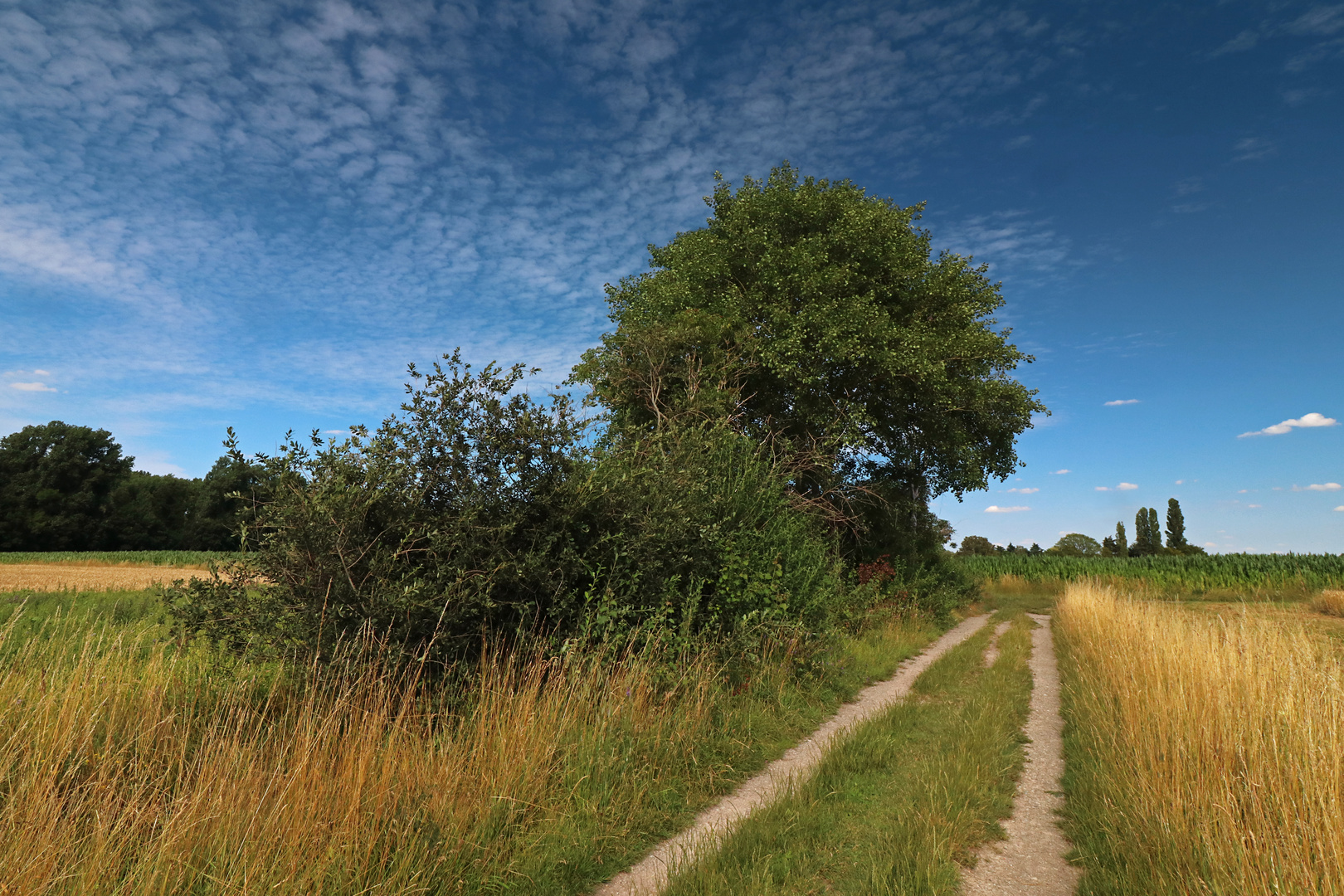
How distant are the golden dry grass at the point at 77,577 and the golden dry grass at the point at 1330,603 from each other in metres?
46.3

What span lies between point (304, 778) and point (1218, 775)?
20.5 ft

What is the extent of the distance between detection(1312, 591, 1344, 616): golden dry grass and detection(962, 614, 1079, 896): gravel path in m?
27.7

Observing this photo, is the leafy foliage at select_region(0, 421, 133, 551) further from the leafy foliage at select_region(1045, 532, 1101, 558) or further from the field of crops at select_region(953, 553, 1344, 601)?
the leafy foliage at select_region(1045, 532, 1101, 558)

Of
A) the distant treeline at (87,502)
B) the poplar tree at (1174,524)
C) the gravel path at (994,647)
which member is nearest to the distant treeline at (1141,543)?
the poplar tree at (1174,524)

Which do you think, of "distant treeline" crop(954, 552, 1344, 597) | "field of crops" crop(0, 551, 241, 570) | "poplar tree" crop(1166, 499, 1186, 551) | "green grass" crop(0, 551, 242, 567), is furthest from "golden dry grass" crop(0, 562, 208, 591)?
"poplar tree" crop(1166, 499, 1186, 551)

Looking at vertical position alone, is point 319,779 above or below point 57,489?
below

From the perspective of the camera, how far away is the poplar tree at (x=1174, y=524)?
275ft

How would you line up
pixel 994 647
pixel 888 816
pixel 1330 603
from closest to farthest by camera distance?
pixel 888 816, pixel 994 647, pixel 1330 603

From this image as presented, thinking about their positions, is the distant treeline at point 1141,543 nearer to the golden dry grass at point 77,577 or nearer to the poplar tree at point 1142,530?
the poplar tree at point 1142,530

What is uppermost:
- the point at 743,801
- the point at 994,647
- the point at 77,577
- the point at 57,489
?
the point at 57,489

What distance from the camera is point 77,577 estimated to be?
33.4 m

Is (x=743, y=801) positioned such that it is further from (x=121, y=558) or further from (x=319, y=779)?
(x=121, y=558)

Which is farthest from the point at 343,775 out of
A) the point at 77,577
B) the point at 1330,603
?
the point at 77,577

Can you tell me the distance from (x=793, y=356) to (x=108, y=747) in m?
15.4
